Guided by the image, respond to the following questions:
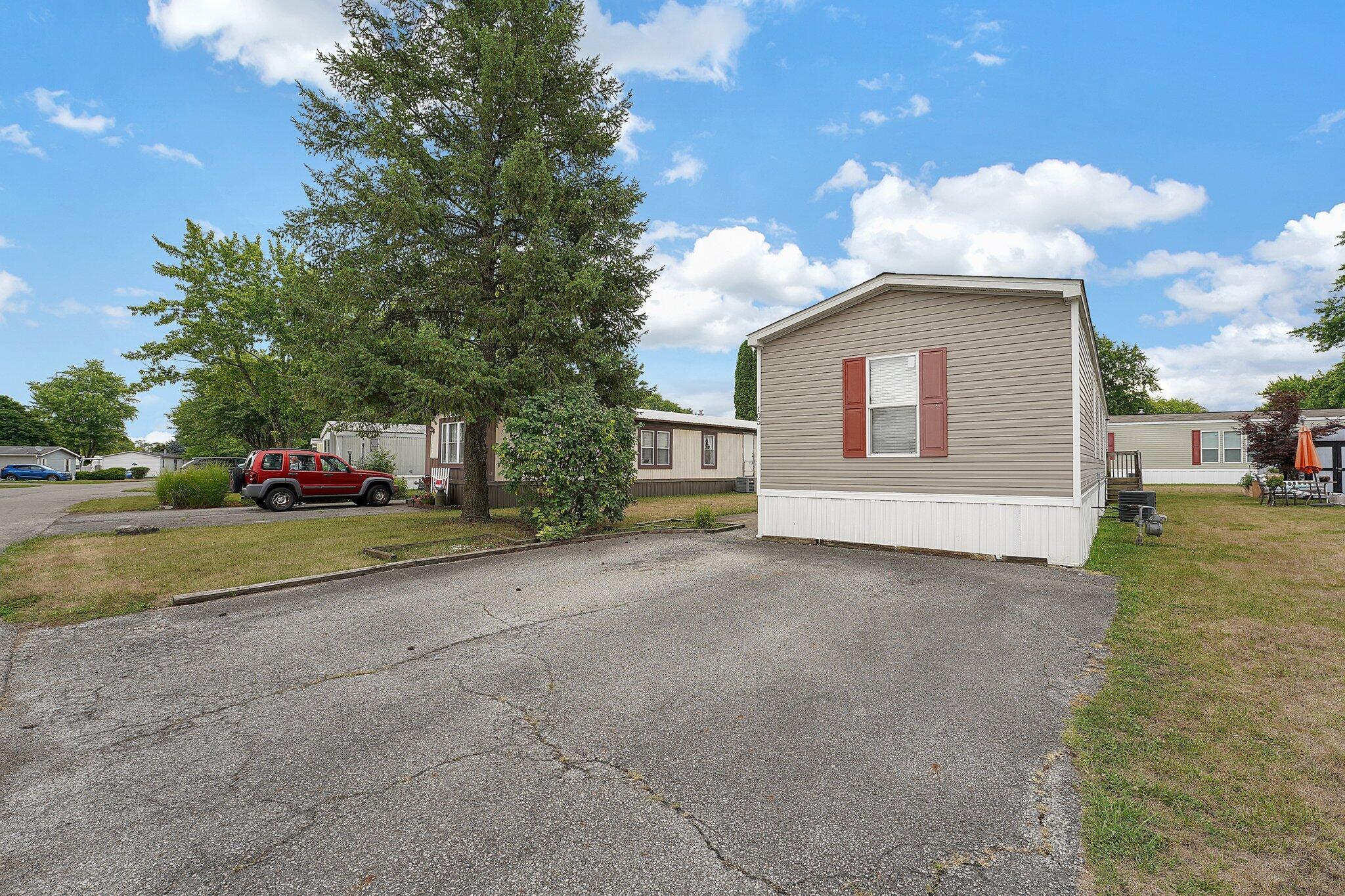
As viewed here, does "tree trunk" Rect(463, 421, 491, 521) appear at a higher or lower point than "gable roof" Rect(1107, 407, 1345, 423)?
lower

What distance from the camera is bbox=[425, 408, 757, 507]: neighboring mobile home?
61.2ft

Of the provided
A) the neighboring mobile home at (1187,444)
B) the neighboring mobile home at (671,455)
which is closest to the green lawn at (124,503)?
the neighboring mobile home at (671,455)

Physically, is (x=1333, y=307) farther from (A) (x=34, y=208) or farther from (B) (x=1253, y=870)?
(A) (x=34, y=208)

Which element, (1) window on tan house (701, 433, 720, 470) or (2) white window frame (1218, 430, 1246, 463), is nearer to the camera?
(1) window on tan house (701, 433, 720, 470)

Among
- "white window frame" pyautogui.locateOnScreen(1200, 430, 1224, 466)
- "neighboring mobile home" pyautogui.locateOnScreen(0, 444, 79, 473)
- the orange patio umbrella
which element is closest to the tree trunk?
the orange patio umbrella

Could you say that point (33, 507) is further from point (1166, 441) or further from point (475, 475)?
point (1166, 441)

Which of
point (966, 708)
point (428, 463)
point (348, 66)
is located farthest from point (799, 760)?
point (428, 463)

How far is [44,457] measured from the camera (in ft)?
180

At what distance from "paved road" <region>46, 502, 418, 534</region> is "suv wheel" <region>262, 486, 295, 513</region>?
0.80 feet

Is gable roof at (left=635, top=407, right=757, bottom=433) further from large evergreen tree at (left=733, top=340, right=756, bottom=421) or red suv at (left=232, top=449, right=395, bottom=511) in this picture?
large evergreen tree at (left=733, top=340, right=756, bottom=421)

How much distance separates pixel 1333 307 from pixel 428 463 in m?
40.3

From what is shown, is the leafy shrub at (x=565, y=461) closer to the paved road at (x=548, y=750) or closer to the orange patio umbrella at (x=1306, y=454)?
the paved road at (x=548, y=750)

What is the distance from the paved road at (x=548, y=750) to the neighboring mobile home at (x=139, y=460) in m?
74.8

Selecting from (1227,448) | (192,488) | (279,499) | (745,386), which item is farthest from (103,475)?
(1227,448)
